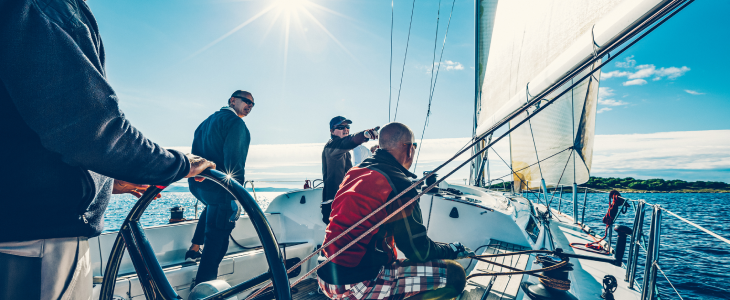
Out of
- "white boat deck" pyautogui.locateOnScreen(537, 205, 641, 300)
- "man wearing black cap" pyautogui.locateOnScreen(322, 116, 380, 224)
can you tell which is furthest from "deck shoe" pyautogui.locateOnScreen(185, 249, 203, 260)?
"white boat deck" pyautogui.locateOnScreen(537, 205, 641, 300)

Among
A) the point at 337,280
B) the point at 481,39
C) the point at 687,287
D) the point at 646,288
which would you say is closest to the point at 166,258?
the point at 337,280

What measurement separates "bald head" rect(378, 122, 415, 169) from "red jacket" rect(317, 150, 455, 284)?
168 millimetres

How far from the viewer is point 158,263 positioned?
812mm

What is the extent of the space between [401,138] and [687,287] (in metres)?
9.17

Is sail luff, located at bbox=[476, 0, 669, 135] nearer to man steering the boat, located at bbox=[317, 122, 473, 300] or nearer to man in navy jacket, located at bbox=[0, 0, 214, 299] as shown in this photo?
man steering the boat, located at bbox=[317, 122, 473, 300]

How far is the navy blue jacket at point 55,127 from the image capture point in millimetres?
585

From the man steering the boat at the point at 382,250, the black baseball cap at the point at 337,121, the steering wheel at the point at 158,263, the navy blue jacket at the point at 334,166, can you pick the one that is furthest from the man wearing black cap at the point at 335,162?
the steering wheel at the point at 158,263

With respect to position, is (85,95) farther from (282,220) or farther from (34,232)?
(282,220)

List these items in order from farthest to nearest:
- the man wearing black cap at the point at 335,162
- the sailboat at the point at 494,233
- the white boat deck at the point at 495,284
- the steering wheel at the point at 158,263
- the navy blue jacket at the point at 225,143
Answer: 1. the man wearing black cap at the point at 335,162
2. the navy blue jacket at the point at 225,143
3. the white boat deck at the point at 495,284
4. the sailboat at the point at 494,233
5. the steering wheel at the point at 158,263

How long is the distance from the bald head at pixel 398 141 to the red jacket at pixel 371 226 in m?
0.17

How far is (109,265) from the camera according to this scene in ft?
2.94

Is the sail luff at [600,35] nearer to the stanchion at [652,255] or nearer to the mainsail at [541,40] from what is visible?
the mainsail at [541,40]

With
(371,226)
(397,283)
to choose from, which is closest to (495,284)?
(397,283)

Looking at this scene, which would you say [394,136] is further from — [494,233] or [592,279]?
[592,279]
